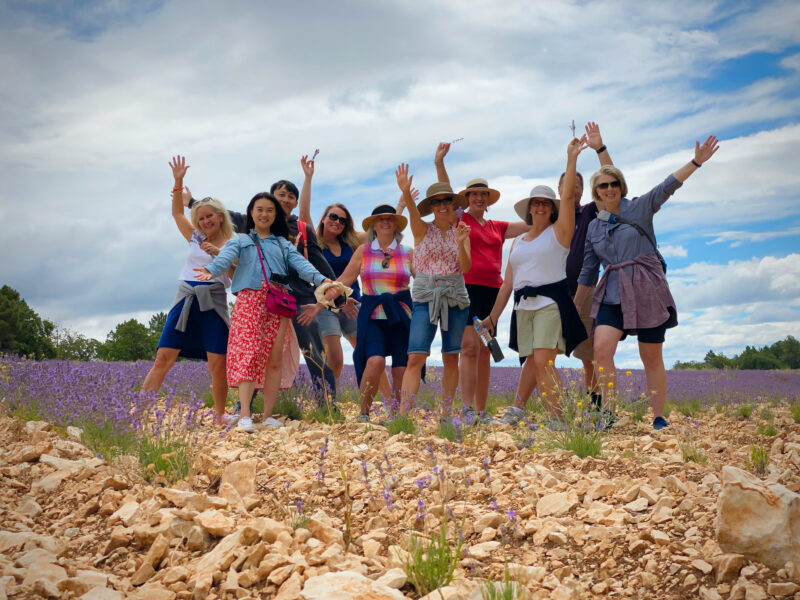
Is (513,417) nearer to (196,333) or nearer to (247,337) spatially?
(247,337)

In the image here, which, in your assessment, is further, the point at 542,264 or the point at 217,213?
the point at 217,213

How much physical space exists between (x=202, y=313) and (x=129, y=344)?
19589 millimetres

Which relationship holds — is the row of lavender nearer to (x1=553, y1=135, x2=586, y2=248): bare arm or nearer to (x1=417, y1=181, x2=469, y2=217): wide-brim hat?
(x1=553, y1=135, x2=586, y2=248): bare arm

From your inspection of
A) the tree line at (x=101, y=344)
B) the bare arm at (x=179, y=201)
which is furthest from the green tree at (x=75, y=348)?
the bare arm at (x=179, y=201)

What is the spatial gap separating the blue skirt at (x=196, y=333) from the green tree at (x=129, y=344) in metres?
18.4

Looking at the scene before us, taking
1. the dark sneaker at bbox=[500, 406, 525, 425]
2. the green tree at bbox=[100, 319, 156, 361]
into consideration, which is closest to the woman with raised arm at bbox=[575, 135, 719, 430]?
the dark sneaker at bbox=[500, 406, 525, 425]

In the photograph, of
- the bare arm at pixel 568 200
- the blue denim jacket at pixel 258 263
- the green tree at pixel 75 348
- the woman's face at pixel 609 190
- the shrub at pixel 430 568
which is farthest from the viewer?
the green tree at pixel 75 348

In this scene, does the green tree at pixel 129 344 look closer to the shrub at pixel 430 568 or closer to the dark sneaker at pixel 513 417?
the dark sneaker at pixel 513 417

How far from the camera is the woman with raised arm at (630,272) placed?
5.82 m

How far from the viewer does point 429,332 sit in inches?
235

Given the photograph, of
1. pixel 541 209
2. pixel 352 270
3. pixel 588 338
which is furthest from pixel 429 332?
pixel 588 338

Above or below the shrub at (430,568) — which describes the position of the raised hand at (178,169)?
above

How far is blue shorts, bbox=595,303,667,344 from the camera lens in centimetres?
595

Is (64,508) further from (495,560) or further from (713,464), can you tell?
(713,464)
